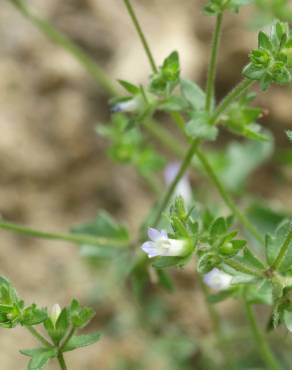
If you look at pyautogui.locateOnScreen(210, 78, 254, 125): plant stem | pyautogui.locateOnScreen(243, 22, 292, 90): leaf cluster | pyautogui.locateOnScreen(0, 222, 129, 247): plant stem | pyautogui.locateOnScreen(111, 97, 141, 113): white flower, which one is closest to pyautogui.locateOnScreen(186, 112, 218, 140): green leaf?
pyautogui.locateOnScreen(210, 78, 254, 125): plant stem

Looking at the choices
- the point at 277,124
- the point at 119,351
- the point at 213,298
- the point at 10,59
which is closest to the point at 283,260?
the point at 213,298

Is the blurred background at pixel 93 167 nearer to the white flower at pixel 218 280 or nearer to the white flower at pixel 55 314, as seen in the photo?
the white flower at pixel 218 280

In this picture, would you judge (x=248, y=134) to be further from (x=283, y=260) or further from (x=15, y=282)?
(x=15, y=282)

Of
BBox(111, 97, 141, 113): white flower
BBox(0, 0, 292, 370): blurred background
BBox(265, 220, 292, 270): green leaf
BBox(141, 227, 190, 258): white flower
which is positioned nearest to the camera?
BBox(141, 227, 190, 258): white flower

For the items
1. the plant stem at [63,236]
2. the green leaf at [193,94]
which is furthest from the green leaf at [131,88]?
the plant stem at [63,236]

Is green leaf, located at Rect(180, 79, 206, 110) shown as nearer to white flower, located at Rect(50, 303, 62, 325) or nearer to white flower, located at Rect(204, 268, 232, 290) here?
white flower, located at Rect(204, 268, 232, 290)

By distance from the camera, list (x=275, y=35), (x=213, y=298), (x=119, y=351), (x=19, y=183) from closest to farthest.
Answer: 1. (x=275, y=35)
2. (x=213, y=298)
3. (x=119, y=351)
4. (x=19, y=183)

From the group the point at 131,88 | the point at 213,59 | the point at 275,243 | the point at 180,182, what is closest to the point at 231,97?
the point at 213,59
